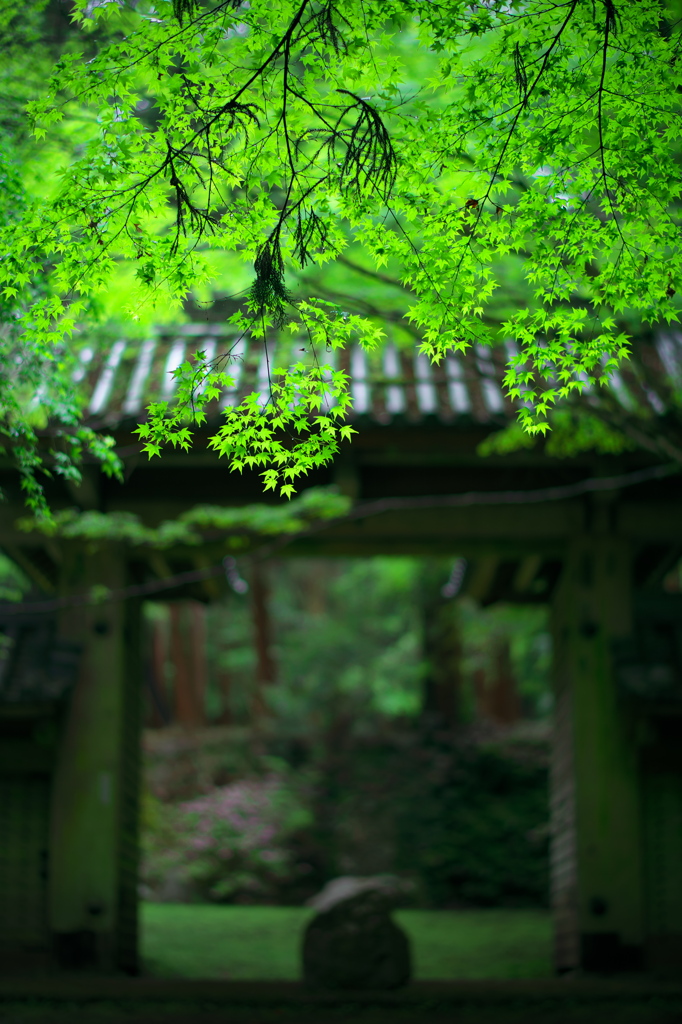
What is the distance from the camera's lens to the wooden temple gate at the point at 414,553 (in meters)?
6.61

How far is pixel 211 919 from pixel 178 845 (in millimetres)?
2510

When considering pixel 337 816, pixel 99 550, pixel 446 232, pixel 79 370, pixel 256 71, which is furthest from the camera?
pixel 337 816

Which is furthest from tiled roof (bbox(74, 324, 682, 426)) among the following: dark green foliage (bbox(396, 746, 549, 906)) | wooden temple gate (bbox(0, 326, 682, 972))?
dark green foliage (bbox(396, 746, 549, 906))

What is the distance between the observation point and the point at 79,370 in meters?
6.07

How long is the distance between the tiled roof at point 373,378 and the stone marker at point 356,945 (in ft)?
13.2

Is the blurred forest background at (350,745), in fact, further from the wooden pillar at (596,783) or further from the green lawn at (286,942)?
the wooden pillar at (596,783)

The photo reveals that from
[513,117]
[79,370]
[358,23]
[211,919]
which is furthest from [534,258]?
[211,919]

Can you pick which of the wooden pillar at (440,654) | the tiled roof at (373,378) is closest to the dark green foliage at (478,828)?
the wooden pillar at (440,654)

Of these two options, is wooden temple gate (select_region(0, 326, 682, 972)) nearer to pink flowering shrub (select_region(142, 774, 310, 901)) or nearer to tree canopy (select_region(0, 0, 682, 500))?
tree canopy (select_region(0, 0, 682, 500))

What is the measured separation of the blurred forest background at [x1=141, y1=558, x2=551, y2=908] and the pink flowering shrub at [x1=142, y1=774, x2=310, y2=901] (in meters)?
0.03

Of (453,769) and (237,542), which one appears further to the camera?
(453,769)

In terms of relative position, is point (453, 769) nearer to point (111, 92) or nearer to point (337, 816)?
point (337, 816)

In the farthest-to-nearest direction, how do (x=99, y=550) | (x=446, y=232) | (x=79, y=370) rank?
1. (x=99, y=550)
2. (x=79, y=370)
3. (x=446, y=232)

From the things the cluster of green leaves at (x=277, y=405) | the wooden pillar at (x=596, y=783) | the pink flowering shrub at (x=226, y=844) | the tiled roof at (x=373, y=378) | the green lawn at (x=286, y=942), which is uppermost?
the tiled roof at (x=373, y=378)
